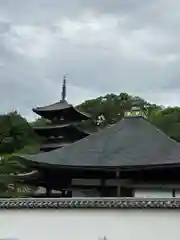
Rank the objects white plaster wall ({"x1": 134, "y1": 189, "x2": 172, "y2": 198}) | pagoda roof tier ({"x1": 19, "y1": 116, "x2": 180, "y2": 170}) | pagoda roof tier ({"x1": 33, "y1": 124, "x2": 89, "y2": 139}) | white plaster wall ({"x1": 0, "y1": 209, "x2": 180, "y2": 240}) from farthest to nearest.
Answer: pagoda roof tier ({"x1": 33, "y1": 124, "x2": 89, "y2": 139}) → pagoda roof tier ({"x1": 19, "y1": 116, "x2": 180, "y2": 170}) → white plaster wall ({"x1": 134, "y1": 189, "x2": 172, "y2": 198}) → white plaster wall ({"x1": 0, "y1": 209, "x2": 180, "y2": 240})

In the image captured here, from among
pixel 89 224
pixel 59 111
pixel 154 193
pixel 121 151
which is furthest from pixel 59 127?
pixel 89 224

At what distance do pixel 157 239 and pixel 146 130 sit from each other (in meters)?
5.09

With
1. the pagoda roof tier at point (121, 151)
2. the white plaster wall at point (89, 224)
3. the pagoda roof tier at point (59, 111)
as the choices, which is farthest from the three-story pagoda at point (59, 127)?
the white plaster wall at point (89, 224)

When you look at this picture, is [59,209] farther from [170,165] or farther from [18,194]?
[18,194]

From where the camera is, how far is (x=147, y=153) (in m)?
11.8

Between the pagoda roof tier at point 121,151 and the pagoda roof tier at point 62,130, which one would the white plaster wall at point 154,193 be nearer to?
the pagoda roof tier at point 121,151

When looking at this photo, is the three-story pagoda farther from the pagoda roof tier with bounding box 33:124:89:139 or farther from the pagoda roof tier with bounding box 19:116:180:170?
the pagoda roof tier with bounding box 19:116:180:170

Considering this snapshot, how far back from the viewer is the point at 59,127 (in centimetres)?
2200

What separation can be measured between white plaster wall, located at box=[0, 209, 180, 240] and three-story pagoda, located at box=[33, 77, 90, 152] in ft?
41.3

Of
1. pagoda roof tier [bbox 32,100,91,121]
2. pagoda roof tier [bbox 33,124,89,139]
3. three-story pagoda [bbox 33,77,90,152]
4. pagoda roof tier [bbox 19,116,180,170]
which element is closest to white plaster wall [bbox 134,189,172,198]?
pagoda roof tier [bbox 19,116,180,170]

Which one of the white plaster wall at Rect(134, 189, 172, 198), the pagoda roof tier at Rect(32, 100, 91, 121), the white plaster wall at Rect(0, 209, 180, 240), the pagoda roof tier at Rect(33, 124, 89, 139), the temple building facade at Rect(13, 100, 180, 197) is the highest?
the pagoda roof tier at Rect(32, 100, 91, 121)

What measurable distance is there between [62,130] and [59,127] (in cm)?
27

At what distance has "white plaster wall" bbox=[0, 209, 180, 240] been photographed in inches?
327

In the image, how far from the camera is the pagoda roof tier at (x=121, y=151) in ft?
36.5
